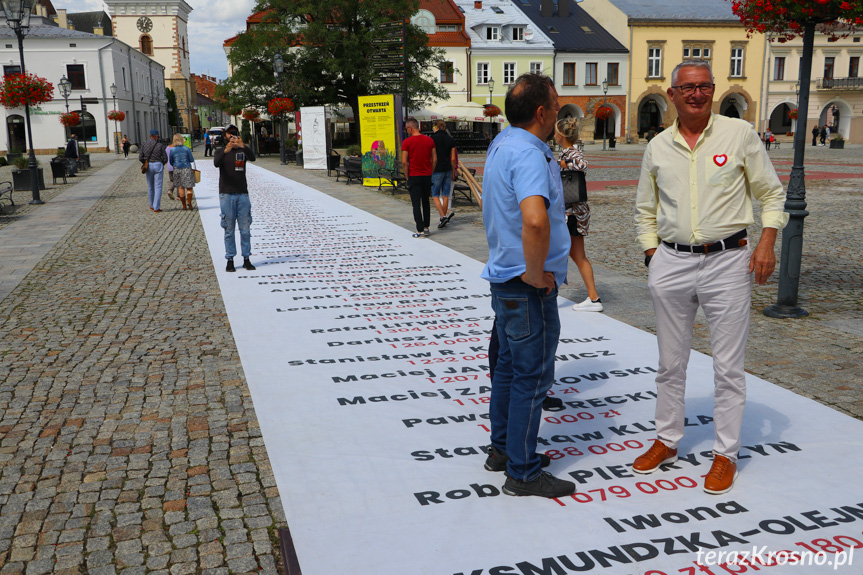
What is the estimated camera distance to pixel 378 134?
67.3 ft

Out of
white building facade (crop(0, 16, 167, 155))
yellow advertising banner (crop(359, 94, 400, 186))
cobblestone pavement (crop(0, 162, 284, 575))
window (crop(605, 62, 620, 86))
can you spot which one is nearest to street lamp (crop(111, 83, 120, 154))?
white building facade (crop(0, 16, 167, 155))

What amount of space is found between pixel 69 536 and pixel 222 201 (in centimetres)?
638

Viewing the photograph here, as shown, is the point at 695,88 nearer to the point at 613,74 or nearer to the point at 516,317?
the point at 516,317

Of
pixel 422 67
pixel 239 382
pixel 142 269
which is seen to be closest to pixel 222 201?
pixel 142 269

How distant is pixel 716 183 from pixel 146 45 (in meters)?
88.7

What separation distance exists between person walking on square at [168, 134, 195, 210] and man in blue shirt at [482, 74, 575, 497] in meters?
14.4

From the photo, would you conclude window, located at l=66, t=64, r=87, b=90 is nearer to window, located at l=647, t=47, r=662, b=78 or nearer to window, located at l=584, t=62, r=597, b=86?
window, located at l=584, t=62, r=597, b=86

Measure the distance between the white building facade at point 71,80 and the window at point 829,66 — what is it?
168ft

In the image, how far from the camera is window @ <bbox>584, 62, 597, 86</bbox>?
55062 millimetres

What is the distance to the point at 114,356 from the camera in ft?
19.7

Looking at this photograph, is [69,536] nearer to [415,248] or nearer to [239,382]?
[239,382]

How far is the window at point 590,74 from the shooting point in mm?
55062

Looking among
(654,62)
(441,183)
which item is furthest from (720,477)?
(654,62)

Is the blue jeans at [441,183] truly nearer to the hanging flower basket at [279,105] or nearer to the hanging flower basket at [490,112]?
the hanging flower basket at [279,105]
